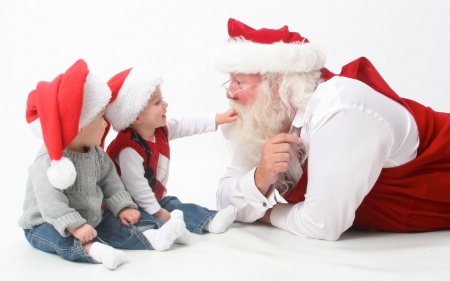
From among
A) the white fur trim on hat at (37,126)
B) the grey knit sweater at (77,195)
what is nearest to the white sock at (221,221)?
the grey knit sweater at (77,195)

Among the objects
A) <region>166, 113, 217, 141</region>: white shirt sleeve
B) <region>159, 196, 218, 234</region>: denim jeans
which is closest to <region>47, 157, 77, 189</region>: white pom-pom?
<region>159, 196, 218, 234</region>: denim jeans

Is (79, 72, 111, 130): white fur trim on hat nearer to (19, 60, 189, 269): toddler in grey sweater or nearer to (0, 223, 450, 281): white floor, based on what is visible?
(19, 60, 189, 269): toddler in grey sweater

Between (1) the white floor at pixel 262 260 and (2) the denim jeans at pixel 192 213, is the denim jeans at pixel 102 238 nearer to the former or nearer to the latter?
(1) the white floor at pixel 262 260

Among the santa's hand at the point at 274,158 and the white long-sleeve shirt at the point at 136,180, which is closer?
the santa's hand at the point at 274,158

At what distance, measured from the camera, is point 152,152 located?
3.10m

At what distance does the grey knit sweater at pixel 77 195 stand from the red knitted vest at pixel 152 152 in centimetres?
17

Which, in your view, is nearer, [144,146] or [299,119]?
[299,119]

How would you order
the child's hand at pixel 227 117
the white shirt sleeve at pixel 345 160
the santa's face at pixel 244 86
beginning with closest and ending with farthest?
1. the white shirt sleeve at pixel 345 160
2. the santa's face at pixel 244 86
3. the child's hand at pixel 227 117

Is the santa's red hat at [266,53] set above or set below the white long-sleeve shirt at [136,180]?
above

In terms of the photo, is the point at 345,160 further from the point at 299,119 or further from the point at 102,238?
the point at 102,238

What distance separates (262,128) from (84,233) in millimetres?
1094

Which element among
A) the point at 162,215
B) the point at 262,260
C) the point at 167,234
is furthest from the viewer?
the point at 162,215

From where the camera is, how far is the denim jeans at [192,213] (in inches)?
120

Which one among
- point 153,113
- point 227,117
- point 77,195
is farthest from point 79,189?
point 227,117
